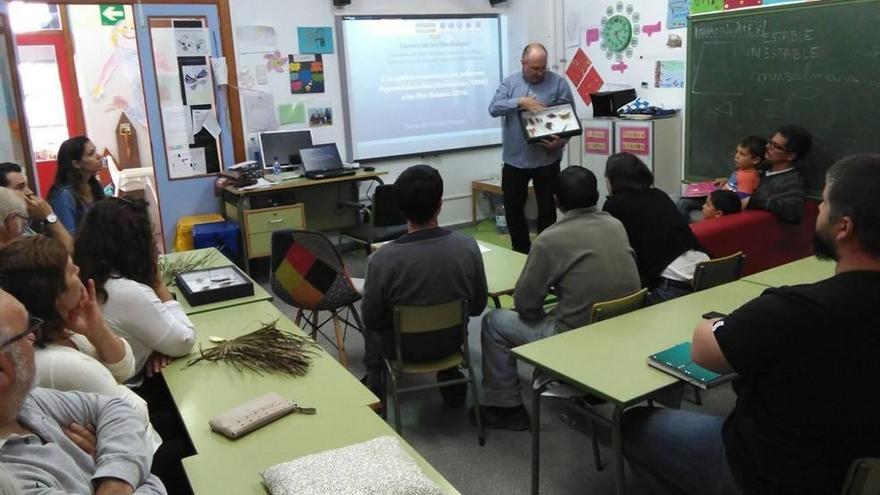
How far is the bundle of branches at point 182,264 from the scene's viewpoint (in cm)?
325

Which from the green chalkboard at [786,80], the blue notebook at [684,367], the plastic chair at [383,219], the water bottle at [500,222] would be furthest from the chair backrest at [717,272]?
the water bottle at [500,222]

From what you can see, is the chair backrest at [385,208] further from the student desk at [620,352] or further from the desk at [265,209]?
the student desk at [620,352]

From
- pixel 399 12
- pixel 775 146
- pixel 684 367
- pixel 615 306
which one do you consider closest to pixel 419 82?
pixel 399 12

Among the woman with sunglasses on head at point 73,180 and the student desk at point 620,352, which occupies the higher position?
the woman with sunglasses on head at point 73,180

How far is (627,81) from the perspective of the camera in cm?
612

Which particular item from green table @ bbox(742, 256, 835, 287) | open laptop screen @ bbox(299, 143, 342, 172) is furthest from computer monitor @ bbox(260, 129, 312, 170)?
green table @ bbox(742, 256, 835, 287)

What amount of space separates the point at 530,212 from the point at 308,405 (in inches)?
207

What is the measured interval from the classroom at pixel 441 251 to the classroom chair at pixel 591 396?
0.6 inches

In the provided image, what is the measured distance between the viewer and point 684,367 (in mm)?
2027

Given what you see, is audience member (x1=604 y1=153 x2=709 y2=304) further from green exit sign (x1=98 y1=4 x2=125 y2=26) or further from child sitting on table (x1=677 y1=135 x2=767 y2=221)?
green exit sign (x1=98 y1=4 x2=125 y2=26)

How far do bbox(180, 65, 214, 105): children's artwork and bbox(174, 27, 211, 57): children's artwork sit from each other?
0.11 meters

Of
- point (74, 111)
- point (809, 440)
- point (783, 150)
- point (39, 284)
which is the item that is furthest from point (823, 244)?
point (74, 111)

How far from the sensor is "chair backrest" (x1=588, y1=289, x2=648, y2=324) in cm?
254

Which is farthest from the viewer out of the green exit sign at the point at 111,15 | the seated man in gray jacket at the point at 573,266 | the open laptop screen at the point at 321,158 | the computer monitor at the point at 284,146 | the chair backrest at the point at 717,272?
the green exit sign at the point at 111,15
